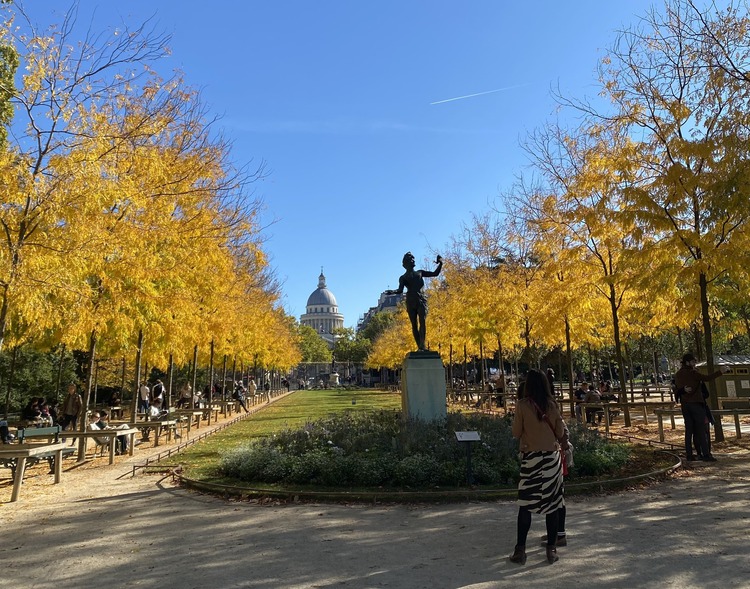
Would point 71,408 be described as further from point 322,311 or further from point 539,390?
point 322,311

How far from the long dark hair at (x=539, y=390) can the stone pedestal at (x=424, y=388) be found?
7.00m

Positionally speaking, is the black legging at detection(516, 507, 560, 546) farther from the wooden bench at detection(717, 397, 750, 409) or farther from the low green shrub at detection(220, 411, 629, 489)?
the wooden bench at detection(717, 397, 750, 409)

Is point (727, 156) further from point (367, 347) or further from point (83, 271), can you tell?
point (367, 347)

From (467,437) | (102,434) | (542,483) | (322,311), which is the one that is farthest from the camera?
(322,311)

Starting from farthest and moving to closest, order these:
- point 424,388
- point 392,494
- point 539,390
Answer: point 424,388, point 392,494, point 539,390

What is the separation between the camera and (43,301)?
353 inches

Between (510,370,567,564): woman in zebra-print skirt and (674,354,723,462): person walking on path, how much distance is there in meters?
6.02

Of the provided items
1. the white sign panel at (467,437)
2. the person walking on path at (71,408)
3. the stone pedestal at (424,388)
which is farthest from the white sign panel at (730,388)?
the person walking on path at (71,408)

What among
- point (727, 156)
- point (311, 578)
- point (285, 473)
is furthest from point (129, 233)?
point (727, 156)

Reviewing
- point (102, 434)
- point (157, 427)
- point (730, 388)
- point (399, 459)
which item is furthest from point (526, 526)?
point (730, 388)

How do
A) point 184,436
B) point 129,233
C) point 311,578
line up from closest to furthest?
point 311,578 < point 129,233 < point 184,436

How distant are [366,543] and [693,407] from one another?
718 centimetres

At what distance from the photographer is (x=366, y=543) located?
5730 mm

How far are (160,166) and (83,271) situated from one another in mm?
2450
